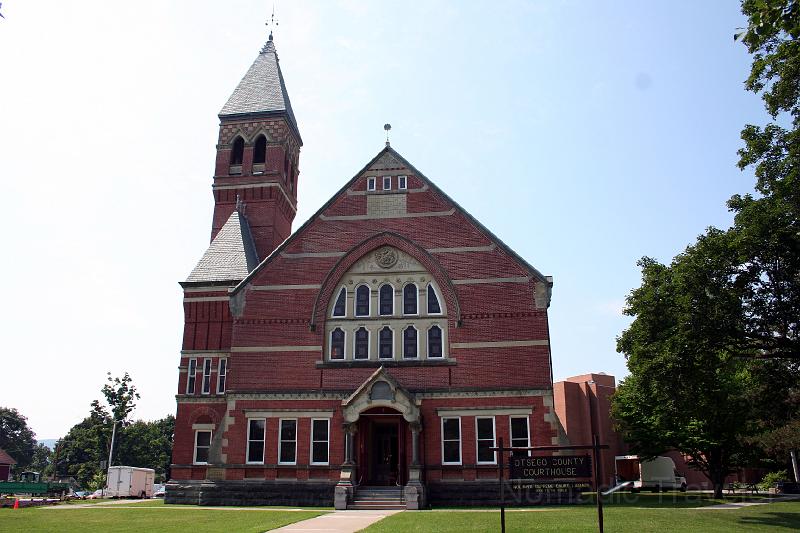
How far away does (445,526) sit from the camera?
55.7ft

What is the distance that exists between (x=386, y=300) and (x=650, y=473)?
39224 millimetres

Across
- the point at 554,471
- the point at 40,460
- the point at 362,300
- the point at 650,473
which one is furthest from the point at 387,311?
A: the point at 40,460

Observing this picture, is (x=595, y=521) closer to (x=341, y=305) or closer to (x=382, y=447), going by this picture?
(x=382, y=447)

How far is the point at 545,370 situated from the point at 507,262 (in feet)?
16.4

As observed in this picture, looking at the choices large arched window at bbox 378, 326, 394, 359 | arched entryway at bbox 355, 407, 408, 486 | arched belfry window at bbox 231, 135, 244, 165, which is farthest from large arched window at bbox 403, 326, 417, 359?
arched belfry window at bbox 231, 135, 244, 165

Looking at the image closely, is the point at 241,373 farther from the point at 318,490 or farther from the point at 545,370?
the point at 545,370

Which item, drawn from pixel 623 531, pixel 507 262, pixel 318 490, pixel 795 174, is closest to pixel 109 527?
pixel 318 490

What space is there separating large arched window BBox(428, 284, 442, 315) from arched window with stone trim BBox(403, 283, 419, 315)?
60cm

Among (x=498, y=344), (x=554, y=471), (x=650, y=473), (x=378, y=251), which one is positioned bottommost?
(x=650, y=473)

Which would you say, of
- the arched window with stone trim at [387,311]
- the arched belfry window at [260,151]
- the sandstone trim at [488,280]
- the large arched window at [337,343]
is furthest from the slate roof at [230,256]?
the sandstone trim at [488,280]

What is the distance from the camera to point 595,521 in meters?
17.5

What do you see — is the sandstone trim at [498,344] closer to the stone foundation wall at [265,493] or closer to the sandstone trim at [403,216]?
the sandstone trim at [403,216]

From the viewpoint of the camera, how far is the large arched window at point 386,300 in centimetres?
2911

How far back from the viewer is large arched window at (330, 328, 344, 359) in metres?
28.7
